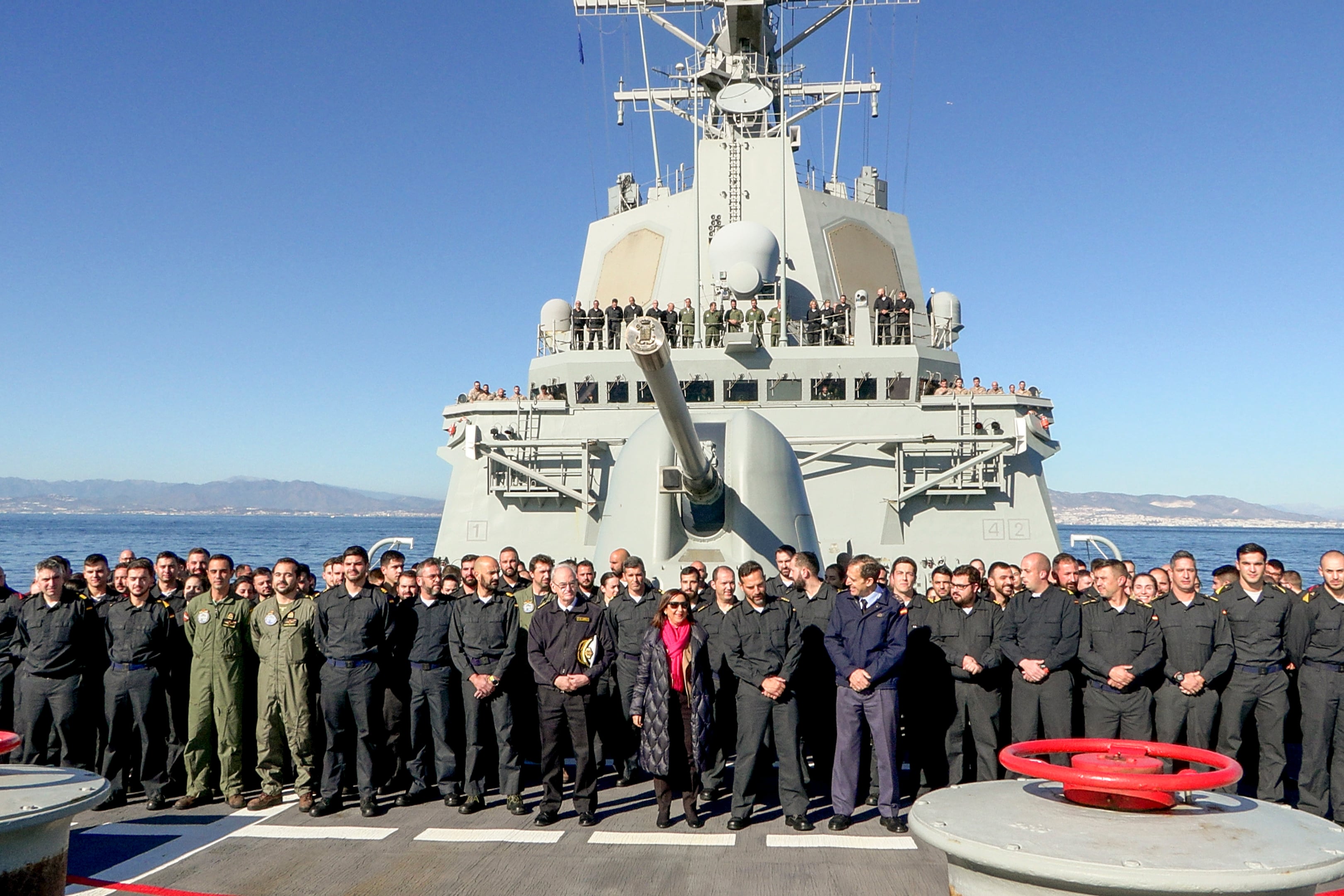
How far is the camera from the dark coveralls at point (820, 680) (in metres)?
5.68

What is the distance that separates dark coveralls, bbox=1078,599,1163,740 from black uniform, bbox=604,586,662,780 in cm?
222

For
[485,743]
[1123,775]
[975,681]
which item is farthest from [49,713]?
[1123,775]

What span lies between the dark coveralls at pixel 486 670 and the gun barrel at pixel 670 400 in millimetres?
1425

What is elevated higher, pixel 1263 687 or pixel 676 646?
pixel 676 646

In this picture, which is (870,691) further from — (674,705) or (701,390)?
(701,390)

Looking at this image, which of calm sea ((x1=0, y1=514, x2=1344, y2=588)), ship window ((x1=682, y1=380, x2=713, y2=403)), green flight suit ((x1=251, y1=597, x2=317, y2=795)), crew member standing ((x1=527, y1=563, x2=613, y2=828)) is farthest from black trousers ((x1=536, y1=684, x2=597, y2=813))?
ship window ((x1=682, y1=380, x2=713, y2=403))

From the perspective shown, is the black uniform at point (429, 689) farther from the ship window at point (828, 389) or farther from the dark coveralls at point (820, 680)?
the ship window at point (828, 389)

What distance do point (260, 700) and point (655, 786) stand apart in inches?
82.2

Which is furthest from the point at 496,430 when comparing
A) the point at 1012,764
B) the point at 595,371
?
the point at 1012,764

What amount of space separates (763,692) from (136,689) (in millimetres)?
3189

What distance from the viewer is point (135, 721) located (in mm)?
5438

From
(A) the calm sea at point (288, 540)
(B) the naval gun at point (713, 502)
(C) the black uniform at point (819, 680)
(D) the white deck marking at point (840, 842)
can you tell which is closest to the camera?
(D) the white deck marking at point (840, 842)

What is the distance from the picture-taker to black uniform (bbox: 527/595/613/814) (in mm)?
5074

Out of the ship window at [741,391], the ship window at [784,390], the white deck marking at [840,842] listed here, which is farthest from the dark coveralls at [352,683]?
the ship window at [784,390]
